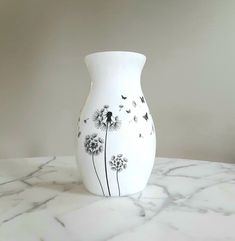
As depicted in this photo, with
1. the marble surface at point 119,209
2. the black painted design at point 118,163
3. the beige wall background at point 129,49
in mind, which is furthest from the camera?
the beige wall background at point 129,49

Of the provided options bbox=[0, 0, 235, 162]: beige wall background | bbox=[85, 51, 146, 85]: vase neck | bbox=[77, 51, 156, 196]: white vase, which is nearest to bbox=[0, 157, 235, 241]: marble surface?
bbox=[77, 51, 156, 196]: white vase

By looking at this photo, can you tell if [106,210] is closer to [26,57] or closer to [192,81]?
[192,81]

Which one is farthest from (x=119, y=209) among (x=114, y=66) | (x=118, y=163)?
(x=114, y=66)

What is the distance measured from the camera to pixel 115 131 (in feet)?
1.65

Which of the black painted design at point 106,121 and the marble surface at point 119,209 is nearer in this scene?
the marble surface at point 119,209

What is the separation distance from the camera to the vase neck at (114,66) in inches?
20.3

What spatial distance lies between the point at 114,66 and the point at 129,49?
816mm

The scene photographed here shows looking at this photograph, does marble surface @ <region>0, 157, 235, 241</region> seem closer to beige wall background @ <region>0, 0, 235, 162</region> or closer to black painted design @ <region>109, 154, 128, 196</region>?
black painted design @ <region>109, 154, 128, 196</region>

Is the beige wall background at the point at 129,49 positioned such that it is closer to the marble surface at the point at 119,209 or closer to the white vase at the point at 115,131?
the marble surface at the point at 119,209

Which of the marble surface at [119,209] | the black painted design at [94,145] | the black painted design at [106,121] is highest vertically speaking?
the black painted design at [106,121]

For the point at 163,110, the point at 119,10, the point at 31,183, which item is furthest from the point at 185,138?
the point at 31,183

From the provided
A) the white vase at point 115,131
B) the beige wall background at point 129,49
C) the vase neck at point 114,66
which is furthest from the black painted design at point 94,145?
the beige wall background at point 129,49

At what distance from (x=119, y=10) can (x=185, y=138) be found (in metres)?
A: 0.66

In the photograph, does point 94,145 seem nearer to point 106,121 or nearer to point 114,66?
point 106,121
